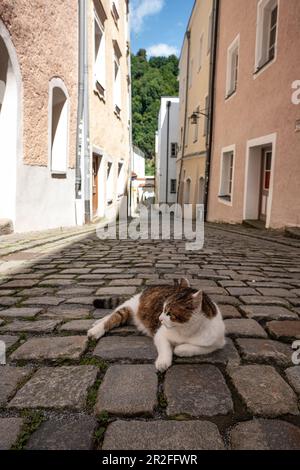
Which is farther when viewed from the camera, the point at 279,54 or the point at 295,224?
the point at 279,54

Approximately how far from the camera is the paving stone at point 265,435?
1.39 m

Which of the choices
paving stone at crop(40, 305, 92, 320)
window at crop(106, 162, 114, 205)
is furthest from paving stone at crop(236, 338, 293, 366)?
window at crop(106, 162, 114, 205)

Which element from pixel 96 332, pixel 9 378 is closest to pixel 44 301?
pixel 96 332

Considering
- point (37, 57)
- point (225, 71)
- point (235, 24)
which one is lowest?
point (37, 57)

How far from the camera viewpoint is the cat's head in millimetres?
2135

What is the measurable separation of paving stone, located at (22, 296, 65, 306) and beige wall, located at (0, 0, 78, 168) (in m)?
4.92

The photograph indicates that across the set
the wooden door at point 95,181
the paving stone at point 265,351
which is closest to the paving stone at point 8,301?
the paving stone at point 265,351

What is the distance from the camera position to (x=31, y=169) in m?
7.82

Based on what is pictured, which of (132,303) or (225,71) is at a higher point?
(225,71)

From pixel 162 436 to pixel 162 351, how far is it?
0.69m

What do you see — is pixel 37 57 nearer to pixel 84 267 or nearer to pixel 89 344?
pixel 84 267

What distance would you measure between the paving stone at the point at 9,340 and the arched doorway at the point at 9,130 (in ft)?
17.1

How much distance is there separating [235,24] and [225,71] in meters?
1.59
